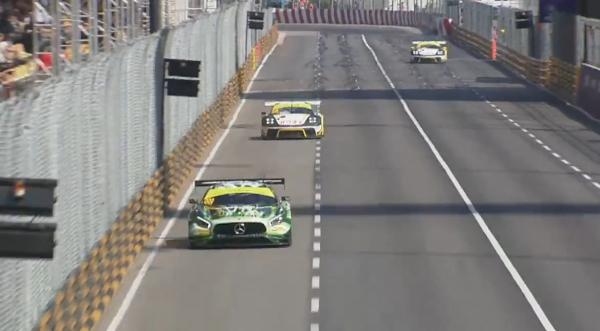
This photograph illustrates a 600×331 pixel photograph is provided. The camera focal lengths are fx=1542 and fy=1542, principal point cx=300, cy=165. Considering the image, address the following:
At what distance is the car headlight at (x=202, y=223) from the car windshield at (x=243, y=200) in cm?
47

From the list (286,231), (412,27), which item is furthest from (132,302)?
(412,27)

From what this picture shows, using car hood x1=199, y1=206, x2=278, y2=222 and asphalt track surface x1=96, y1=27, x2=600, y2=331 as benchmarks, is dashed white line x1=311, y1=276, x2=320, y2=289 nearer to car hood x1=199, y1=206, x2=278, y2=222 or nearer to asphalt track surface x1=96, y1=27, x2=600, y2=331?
asphalt track surface x1=96, y1=27, x2=600, y2=331

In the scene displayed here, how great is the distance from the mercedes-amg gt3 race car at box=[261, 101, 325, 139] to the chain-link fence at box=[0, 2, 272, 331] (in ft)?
38.7

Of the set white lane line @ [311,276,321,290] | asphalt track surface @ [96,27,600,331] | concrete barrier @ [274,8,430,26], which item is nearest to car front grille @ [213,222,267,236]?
asphalt track surface @ [96,27,600,331]

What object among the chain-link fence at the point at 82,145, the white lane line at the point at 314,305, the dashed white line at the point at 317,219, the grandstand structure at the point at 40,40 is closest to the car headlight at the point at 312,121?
the chain-link fence at the point at 82,145

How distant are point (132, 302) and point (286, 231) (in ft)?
18.6

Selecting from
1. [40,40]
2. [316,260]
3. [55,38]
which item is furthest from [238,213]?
[55,38]

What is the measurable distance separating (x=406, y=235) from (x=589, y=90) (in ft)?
98.9

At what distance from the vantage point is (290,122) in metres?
50.4

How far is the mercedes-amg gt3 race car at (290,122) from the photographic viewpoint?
164 feet

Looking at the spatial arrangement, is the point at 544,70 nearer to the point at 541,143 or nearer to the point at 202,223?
the point at 541,143

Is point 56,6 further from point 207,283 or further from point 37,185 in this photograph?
point 37,185

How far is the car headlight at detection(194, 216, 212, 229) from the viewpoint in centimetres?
2892

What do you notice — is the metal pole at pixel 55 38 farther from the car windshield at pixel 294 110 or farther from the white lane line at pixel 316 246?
the car windshield at pixel 294 110
